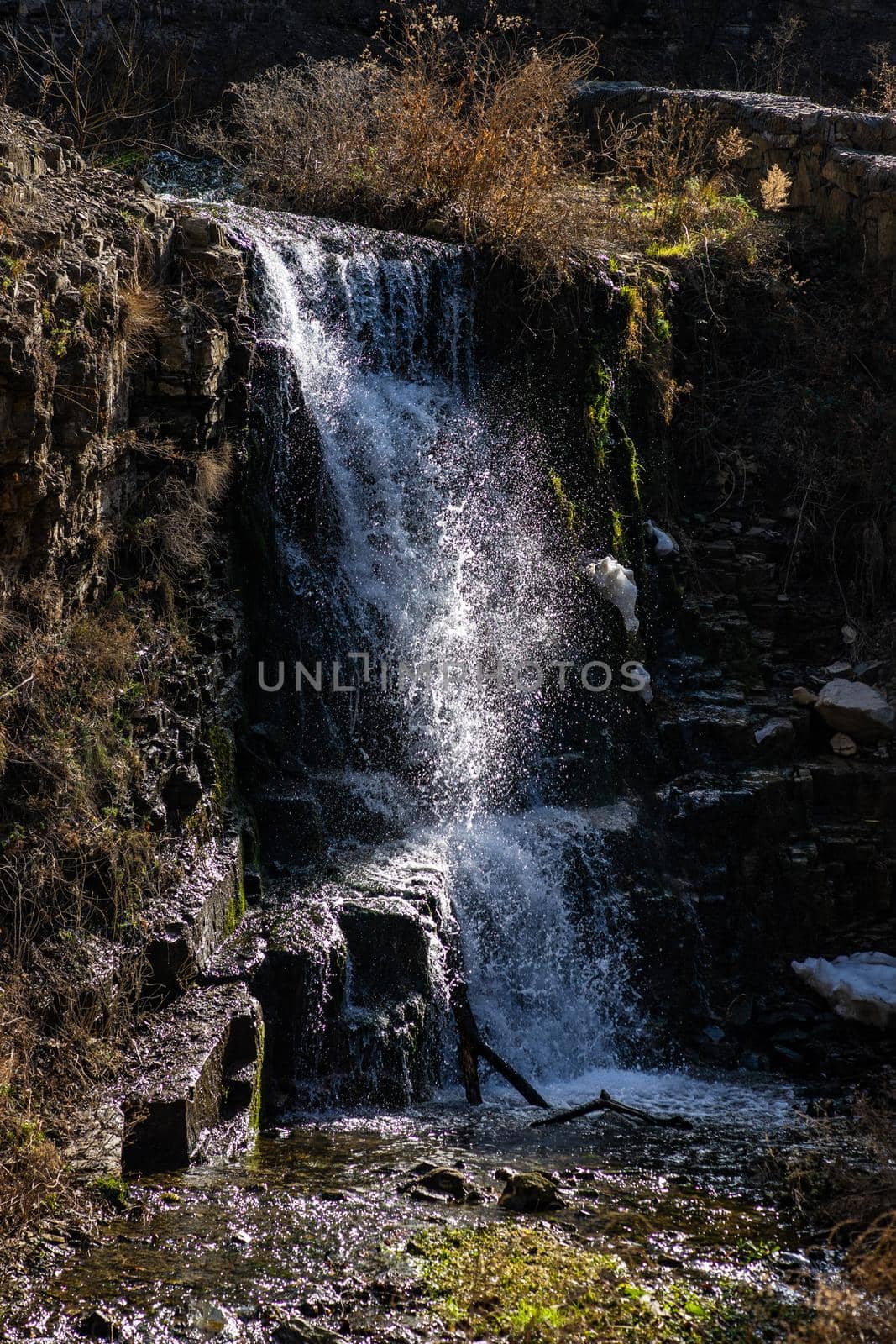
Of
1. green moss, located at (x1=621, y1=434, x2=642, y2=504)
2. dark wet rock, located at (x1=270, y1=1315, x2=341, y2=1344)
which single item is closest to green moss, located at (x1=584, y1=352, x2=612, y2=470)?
green moss, located at (x1=621, y1=434, x2=642, y2=504)

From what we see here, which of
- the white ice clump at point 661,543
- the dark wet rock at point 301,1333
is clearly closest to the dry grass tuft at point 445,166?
the white ice clump at point 661,543

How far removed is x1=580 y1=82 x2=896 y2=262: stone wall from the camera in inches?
392

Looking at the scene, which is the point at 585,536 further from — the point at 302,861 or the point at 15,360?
the point at 15,360

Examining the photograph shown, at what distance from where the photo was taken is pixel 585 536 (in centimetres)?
799

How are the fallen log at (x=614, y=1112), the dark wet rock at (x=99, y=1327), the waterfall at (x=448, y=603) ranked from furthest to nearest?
1. the waterfall at (x=448, y=603)
2. the fallen log at (x=614, y=1112)
3. the dark wet rock at (x=99, y=1327)

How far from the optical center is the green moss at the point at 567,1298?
3.57m

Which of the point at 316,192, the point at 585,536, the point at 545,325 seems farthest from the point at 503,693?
the point at 316,192

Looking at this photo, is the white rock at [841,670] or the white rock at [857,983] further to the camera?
the white rock at [841,670]

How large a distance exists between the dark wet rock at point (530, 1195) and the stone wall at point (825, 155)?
8199mm

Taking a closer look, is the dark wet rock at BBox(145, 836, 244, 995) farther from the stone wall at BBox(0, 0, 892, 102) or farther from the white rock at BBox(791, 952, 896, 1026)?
the stone wall at BBox(0, 0, 892, 102)

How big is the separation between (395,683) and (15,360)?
2894mm

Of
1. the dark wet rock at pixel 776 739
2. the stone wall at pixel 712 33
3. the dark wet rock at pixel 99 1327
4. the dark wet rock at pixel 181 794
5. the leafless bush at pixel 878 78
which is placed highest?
the stone wall at pixel 712 33

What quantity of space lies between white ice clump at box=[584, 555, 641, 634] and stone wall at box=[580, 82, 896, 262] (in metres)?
4.15

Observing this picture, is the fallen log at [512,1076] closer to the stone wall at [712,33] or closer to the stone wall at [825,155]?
the stone wall at [825,155]
